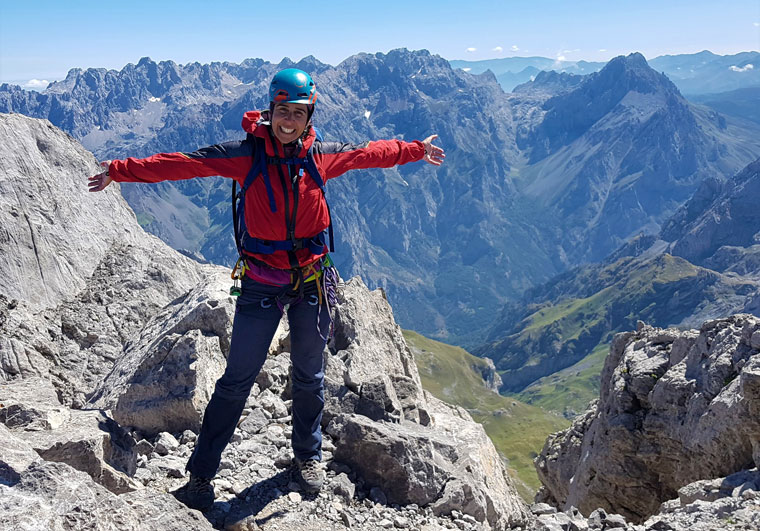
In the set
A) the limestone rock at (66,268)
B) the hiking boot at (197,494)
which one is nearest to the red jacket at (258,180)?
the hiking boot at (197,494)

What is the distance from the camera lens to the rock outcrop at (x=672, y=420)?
16.5 m

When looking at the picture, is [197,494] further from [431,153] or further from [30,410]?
[431,153]

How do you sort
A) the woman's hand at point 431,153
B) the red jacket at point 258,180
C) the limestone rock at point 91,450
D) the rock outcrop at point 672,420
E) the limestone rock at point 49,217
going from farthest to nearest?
the limestone rock at point 49,217 → the rock outcrop at point 672,420 → the woman's hand at point 431,153 → the limestone rock at point 91,450 → the red jacket at point 258,180

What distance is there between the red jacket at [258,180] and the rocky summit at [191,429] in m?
4.98

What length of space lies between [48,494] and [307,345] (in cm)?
545

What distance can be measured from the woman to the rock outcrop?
39.1 ft

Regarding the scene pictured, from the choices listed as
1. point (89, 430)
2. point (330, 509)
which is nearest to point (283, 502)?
point (330, 509)

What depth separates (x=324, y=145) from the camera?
1224 cm

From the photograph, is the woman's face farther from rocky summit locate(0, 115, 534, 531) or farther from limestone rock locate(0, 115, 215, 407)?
limestone rock locate(0, 115, 215, 407)

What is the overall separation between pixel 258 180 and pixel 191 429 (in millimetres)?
7862

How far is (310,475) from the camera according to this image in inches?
500

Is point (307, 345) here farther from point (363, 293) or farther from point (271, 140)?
point (363, 293)

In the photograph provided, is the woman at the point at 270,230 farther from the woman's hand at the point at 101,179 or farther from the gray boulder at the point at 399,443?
the gray boulder at the point at 399,443

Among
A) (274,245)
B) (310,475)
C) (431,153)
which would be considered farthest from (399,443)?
(431,153)
